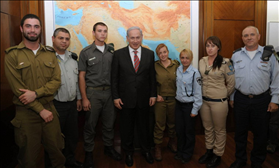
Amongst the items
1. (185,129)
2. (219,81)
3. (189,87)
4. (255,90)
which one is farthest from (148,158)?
(255,90)

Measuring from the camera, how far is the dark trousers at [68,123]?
7.52 ft

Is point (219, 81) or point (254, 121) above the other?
point (219, 81)

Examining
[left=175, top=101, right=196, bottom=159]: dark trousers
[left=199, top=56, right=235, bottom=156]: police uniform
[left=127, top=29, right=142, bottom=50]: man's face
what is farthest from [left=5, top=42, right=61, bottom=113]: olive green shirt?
[left=199, top=56, right=235, bottom=156]: police uniform

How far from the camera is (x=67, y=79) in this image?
232 centimetres

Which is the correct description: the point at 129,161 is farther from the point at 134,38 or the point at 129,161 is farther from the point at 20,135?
the point at 134,38

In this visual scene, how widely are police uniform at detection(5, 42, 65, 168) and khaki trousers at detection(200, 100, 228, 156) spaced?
70.3 inches

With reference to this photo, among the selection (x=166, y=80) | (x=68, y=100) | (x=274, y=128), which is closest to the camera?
(x=68, y=100)

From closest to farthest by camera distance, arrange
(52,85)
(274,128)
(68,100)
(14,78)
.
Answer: (14,78)
(52,85)
(68,100)
(274,128)

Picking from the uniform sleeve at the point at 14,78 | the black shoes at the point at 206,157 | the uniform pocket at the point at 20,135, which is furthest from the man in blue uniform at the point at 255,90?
the uniform pocket at the point at 20,135

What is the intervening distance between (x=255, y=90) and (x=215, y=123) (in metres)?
0.59

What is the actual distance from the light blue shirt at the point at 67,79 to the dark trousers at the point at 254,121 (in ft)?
6.57

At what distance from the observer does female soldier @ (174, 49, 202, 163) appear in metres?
2.40

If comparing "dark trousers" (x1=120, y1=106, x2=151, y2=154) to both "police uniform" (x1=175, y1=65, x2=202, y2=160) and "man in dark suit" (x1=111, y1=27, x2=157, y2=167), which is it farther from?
"police uniform" (x1=175, y1=65, x2=202, y2=160)

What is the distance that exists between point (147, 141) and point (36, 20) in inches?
74.8
